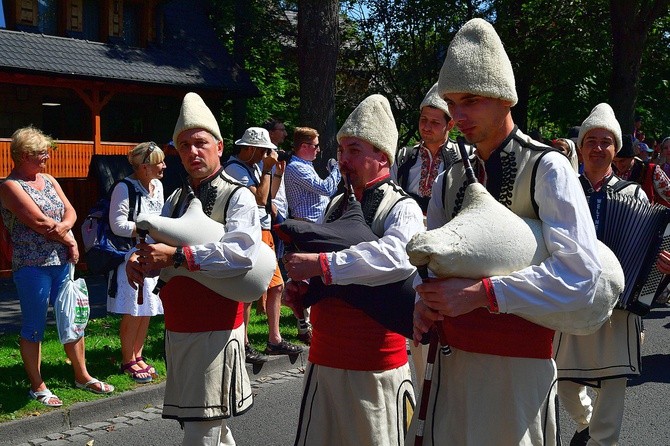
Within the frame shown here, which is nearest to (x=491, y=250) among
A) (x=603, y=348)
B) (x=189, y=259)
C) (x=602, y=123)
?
(x=189, y=259)

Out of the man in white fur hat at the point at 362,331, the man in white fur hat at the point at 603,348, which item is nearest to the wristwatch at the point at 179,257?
the man in white fur hat at the point at 362,331

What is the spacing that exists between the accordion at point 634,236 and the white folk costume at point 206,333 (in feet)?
6.27

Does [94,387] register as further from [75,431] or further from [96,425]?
[75,431]

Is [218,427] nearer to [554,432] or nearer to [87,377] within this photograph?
[554,432]

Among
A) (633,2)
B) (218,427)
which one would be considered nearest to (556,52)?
(633,2)

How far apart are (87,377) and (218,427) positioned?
265 centimetres

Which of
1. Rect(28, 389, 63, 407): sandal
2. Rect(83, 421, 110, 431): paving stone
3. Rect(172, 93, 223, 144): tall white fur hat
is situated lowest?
Rect(83, 421, 110, 431): paving stone

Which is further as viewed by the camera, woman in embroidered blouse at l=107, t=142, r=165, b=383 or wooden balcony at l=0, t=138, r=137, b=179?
wooden balcony at l=0, t=138, r=137, b=179

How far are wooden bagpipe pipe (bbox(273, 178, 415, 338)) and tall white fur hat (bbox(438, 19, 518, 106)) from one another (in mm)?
935

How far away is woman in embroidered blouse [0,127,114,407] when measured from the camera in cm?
623

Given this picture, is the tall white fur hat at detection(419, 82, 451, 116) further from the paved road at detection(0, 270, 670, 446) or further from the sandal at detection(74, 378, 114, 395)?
the sandal at detection(74, 378, 114, 395)

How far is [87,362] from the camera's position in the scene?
730 cm

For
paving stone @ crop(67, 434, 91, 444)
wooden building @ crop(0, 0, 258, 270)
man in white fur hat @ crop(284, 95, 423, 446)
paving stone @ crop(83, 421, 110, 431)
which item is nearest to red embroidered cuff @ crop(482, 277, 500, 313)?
man in white fur hat @ crop(284, 95, 423, 446)

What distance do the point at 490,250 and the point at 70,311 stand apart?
15.2 ft
